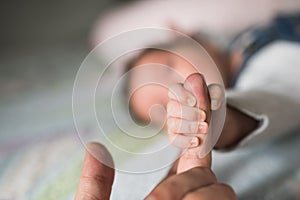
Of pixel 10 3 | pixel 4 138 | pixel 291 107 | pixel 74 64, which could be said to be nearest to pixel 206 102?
pixel 291 107

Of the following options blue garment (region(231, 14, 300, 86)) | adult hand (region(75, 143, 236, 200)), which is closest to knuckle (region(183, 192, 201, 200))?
adult hand (region(75, 143, 236, 200))

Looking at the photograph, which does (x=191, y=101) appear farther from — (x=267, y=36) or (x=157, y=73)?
(x=267, y=36)

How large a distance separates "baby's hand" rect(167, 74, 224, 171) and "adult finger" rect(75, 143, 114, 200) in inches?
2.4

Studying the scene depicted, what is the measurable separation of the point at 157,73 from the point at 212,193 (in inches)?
6.1

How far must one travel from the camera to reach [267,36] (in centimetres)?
69

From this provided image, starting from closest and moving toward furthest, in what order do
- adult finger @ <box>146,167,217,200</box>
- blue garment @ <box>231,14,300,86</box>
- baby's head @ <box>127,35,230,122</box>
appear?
adult finger @ <box>146,167,217,200</box>, baby's head @ <box>127,35,230,122</box>, blue garment @ <box>231,14,300,86</box>

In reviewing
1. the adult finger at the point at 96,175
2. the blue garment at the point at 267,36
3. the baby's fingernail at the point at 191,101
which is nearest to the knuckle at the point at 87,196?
the adult finger at the point at 96,175

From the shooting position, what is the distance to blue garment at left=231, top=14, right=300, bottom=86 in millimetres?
660

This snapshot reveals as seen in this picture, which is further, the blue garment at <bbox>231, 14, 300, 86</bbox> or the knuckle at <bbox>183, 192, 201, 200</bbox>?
the blue garment at <bbox>231, 14, 300, 86</bbox>

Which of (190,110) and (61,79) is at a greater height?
(61,79)

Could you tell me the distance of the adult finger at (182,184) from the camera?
0.28 m

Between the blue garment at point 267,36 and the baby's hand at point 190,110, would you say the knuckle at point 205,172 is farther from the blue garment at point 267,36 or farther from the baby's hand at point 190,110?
the blue garment at point 267,36

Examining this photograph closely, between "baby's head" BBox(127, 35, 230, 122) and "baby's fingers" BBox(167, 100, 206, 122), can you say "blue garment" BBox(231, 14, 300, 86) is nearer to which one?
"baby's head" BBox(127, 35, 230, 122)

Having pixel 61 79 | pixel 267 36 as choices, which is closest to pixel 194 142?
pixel 267 36
